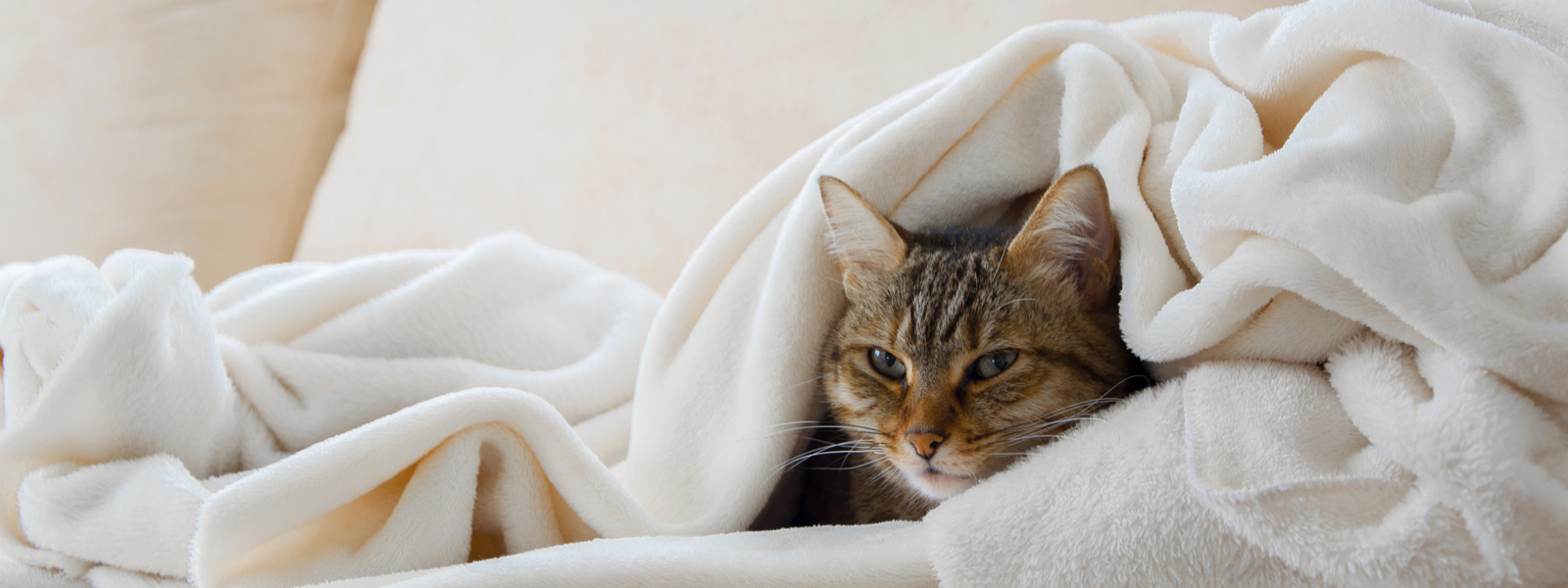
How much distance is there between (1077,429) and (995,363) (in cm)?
16

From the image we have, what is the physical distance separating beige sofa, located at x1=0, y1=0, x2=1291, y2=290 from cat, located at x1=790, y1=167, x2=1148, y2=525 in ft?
1.32

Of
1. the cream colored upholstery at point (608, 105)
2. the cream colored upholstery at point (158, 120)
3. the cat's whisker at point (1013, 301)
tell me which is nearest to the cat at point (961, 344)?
the cat's whisker at point (1013, 301)

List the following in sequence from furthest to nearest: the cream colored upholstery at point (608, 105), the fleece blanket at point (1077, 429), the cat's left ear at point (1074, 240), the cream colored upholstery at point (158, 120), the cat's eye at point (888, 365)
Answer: the cream colored upholstery at point (158, 120)
the cream colored upholstery at point (608, 105)
the cat's eye at point (888, 365)
the cat's left ear at point (1074, 240)
the fleece blanket at point (1077, 429)

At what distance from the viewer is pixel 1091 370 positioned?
0.78 meters

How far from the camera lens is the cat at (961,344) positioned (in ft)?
2.49

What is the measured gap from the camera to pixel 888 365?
0.88 m

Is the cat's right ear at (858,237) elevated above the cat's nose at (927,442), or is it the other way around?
the cat's right ear at (858,237)

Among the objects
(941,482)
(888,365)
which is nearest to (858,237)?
(888,365)

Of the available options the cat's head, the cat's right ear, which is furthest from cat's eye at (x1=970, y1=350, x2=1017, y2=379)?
the cat's right ear

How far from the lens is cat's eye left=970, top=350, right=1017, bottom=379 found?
0.80 metres

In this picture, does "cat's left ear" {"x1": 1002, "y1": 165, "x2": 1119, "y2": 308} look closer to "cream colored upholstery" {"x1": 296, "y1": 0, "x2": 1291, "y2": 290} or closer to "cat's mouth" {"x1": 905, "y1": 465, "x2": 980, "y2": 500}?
"cat's mouth" {"x1": 905, "y1": 465, "x2": 980, "y2": 500}

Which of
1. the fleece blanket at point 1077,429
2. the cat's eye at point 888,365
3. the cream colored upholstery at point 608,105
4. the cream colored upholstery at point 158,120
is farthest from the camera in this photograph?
the cream colored upholstery at point 158,120

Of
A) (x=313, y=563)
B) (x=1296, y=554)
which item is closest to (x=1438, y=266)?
(x=1296, y=554)

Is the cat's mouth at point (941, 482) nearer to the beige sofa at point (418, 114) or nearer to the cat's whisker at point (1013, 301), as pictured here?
the cat's whisker at point (1013, 301)
